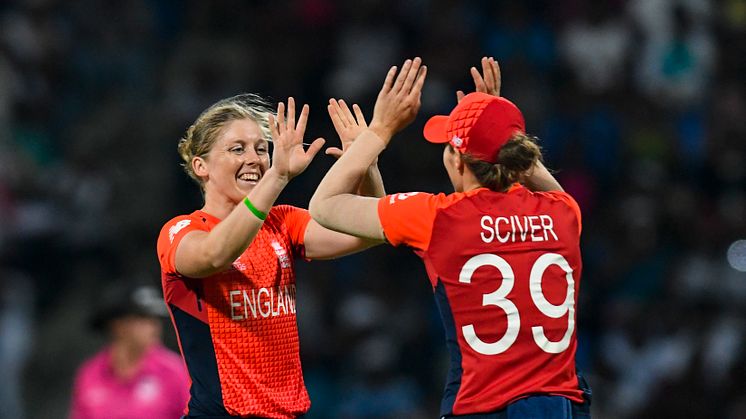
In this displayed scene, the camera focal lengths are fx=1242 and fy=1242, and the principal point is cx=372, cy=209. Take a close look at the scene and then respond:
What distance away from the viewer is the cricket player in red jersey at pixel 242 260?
389 cm

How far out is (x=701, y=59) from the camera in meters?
10.2

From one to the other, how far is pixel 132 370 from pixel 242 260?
7.86 ft

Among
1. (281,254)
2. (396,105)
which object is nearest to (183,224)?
(281,254)

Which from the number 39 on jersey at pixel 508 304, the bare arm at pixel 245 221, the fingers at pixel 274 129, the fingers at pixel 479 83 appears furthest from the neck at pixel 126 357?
the number 39 on jersey at pixel 508 304

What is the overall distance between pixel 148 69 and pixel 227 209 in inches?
268

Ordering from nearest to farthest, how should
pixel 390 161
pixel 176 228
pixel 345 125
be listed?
pixel 176 228
pixel 345 125
pixel 390 161

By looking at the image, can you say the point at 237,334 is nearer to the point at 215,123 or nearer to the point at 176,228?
the point at 176,228

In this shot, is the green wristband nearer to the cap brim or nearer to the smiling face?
the smiling face

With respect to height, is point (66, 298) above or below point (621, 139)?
below

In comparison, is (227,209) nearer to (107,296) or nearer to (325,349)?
(107,296)

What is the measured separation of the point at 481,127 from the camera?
3742mm

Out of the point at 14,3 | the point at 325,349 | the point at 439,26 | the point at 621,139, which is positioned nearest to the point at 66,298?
the point at 325,349

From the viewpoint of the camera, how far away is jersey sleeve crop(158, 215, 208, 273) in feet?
13.2

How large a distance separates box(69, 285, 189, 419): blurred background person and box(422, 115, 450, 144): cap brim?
2644 millimetres
